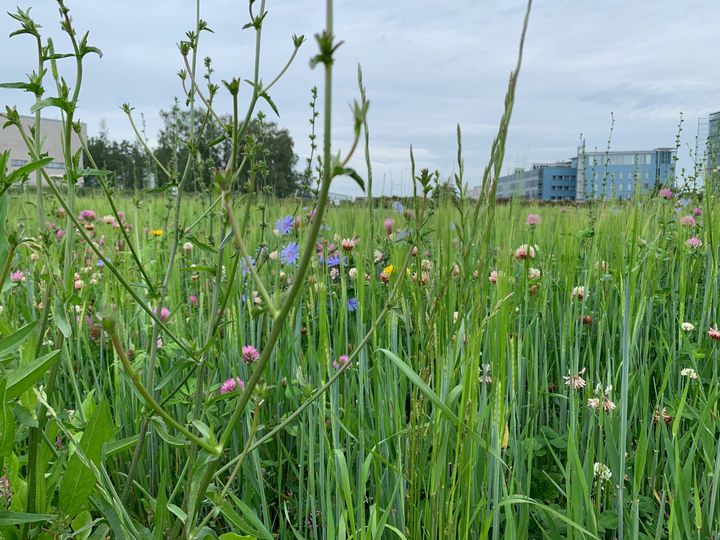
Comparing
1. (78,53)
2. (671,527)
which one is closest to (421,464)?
(671,527)

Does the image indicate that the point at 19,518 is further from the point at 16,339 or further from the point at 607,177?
the point at 607,177

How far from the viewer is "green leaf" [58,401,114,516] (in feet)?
2.18

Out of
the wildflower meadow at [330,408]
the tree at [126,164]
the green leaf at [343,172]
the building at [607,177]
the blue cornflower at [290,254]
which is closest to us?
the green leaf at [343,172]

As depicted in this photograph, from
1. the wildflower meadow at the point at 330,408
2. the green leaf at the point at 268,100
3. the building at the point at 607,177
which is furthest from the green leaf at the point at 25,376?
the building at the point at 607,177

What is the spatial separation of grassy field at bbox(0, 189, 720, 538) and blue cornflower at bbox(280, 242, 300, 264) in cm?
1

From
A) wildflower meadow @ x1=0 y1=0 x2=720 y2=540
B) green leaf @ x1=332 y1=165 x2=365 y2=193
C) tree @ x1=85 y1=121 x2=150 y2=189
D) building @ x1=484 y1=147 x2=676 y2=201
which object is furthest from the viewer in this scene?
tree @ x1=85 y1=121 x2=150 y2=189

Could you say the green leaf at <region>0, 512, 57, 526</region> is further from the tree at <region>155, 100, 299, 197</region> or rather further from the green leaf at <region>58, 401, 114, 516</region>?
the tree at <region>155, 100, 299, 197</region>

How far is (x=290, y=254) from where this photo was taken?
59.2 inches

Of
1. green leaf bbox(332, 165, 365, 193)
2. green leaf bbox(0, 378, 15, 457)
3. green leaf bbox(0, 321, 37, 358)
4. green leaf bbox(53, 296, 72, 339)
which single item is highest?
green leaf bbox(332, 165, 365, 193)

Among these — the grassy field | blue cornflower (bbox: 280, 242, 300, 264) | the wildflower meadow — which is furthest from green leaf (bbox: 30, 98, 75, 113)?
blue cornflower (bbox: 280, 242, 300, 264)

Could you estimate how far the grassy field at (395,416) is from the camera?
64 centimetres

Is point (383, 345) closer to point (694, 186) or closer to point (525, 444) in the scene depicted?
point (525, 444)

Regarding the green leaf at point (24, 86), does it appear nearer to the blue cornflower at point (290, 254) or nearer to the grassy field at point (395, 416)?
the grassy field at point (395, 416)

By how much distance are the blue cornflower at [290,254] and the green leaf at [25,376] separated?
85 cm
